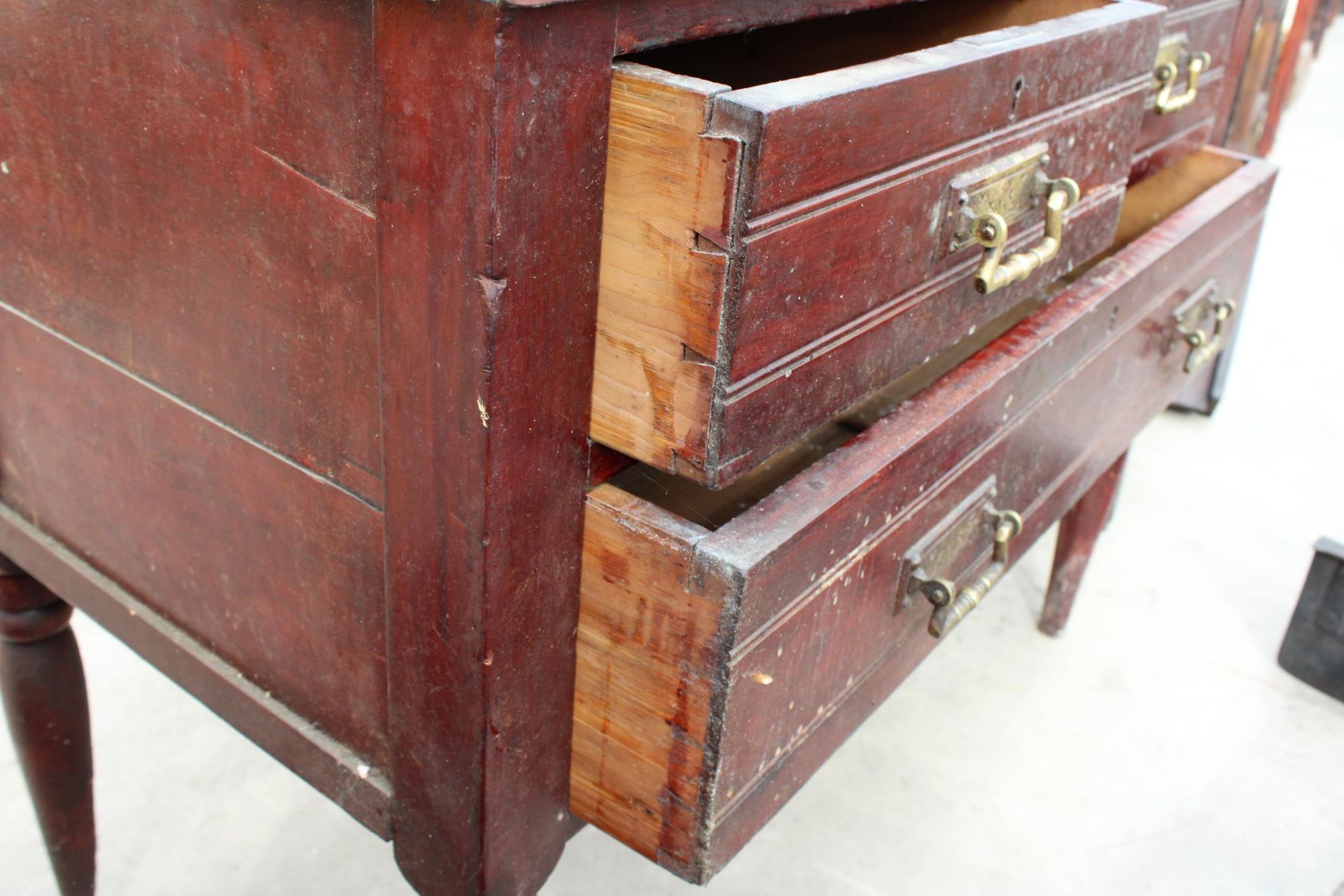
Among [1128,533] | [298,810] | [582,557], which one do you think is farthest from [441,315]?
[1128,533]

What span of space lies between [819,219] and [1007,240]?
0.23 meters

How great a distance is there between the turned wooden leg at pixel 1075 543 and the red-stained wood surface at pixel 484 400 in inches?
33.8

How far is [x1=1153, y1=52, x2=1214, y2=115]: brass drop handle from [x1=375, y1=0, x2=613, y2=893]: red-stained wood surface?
2.17ft

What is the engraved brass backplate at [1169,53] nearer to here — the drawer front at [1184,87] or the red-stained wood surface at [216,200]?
the drawer front at [1184,87]

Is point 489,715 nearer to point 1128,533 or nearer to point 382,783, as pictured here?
point 382,783

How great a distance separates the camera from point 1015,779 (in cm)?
120

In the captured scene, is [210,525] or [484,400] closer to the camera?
[484,400]

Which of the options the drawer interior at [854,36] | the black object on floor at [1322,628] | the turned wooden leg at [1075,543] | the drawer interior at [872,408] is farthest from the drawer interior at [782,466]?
the black object on floor at [1322,628]

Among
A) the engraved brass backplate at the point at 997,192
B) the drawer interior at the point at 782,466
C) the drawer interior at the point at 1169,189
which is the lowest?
the drawer interior at the point at 782,466

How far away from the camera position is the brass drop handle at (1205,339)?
1054 mm

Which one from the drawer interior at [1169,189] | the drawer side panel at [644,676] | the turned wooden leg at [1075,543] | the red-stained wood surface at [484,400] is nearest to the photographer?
the red-stained wood surface at [484,400]

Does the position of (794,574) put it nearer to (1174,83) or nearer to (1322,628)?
(1174,83)

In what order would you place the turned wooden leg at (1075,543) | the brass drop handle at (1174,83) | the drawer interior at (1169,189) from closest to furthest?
the brass drop handle at (1174,83), the drawer interior at (1169,189), the turned wooden leg at (1075,543)

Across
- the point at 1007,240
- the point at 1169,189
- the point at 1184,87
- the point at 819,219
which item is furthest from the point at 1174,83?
the point at 819,219
